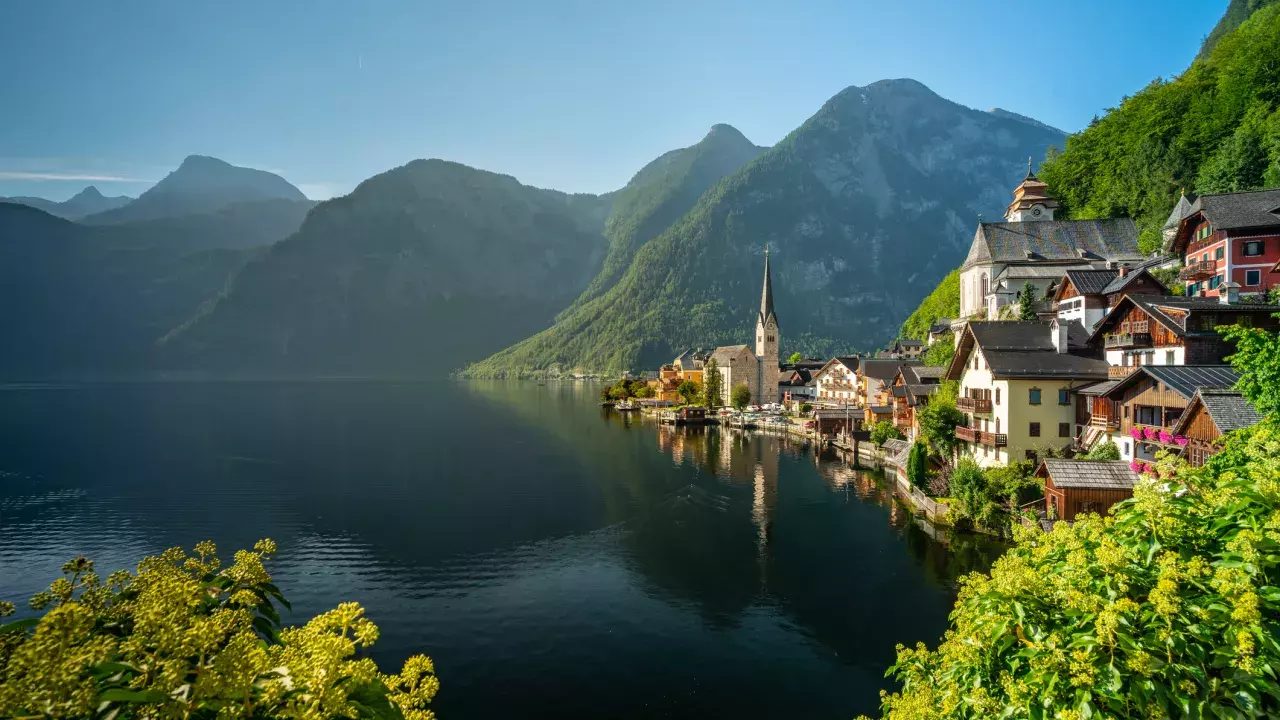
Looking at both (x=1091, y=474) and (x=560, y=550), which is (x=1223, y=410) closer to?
(x=1091, y=474)

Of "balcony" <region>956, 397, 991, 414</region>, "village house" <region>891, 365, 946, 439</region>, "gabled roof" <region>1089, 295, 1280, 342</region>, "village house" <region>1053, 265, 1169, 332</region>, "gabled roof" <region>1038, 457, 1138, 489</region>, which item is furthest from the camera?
"village house" <region>891, 365, 946, 439</region>

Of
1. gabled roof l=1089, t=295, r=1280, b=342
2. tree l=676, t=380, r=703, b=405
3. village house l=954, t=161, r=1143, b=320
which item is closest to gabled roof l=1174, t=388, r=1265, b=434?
gabled roof l=1089, t=295, r=1280, b=342

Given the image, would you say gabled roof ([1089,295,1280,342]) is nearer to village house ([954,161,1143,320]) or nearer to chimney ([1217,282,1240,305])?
chimney ([1217,282,1240,305])

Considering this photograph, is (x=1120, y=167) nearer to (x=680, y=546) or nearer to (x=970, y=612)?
(x=680, y=546)

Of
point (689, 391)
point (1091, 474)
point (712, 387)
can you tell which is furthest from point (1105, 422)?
point (689, 391)

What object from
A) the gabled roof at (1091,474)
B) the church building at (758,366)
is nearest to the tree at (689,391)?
the church building at (758,366)

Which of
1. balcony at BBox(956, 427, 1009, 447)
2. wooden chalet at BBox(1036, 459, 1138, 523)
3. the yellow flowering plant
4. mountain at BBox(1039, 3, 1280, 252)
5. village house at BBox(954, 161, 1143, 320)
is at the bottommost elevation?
wooden chalet at BBox(1036, 459, 1138, 523)

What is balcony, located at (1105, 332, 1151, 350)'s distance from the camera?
39.2m

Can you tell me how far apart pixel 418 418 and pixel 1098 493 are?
389 feet

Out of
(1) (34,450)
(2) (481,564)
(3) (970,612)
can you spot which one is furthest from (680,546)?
(1) (34,450)

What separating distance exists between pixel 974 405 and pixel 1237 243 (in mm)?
22773

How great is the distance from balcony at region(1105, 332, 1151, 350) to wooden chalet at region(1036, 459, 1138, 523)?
30.2ft

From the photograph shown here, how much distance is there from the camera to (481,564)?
40.7 meters

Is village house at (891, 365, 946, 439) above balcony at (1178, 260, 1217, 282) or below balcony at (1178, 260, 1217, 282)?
below
